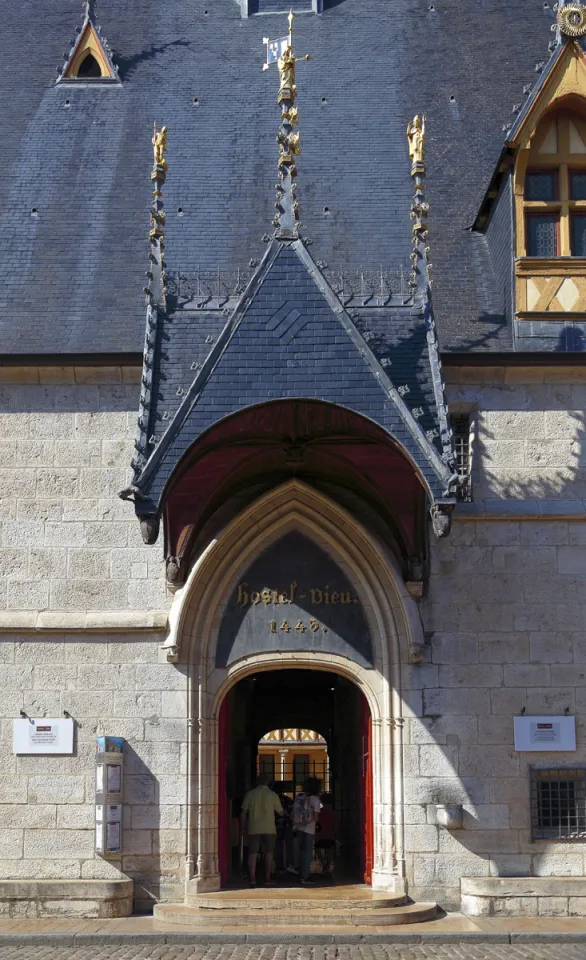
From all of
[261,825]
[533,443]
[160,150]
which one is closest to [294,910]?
[261,825]

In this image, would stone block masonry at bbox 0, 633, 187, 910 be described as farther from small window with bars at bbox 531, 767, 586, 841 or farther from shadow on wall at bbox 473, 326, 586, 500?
shadow on wall at bbox 473, 326, 586, 500

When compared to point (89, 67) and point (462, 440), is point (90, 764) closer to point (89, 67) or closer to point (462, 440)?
point (462, 440)

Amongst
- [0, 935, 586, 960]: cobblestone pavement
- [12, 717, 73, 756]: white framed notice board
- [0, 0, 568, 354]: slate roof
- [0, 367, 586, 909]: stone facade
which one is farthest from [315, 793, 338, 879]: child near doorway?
[0, 0, 568, 354]: slate roof

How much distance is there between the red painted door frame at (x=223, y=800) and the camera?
50.3 ft

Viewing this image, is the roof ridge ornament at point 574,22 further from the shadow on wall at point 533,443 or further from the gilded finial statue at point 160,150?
the gilded finial statue at point 160,150

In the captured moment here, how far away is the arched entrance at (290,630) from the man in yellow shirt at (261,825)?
0.93 meters

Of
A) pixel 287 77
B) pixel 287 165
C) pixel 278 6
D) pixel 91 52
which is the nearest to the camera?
pixel 287 165

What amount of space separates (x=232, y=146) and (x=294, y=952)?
11.2 meters

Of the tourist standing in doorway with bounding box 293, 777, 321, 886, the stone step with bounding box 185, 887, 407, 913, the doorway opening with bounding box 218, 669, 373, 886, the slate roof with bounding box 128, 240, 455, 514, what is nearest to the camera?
the slate roof with bounding box 128, 240, 455, 514

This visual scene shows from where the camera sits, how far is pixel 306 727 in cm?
2706

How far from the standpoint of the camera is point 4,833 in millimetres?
14703

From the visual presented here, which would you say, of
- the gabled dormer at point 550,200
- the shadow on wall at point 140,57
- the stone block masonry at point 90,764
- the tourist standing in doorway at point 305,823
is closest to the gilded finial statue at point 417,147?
the gabled dormer at point 550,200

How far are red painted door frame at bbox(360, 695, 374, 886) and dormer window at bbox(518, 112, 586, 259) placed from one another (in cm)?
586

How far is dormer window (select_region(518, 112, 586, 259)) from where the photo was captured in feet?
53.8
